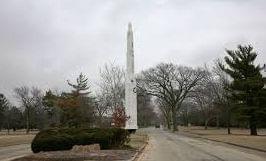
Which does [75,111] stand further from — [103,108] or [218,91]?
[218,91]

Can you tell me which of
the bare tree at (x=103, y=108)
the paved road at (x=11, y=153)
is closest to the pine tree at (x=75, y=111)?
the bare tree at (x=103, y=108)

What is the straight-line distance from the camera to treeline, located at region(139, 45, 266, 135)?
56.9 meters

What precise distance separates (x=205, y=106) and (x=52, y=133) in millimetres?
82187

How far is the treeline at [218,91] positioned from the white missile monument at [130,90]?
12743 mm

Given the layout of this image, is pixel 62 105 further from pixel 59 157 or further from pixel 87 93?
pixel 59 157

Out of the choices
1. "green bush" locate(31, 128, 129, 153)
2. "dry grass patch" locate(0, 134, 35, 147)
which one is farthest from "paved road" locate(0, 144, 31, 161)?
"dry grass patch" locate(0, 134, 35, 147)

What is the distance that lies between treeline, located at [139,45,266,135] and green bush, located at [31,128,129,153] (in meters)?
30.6

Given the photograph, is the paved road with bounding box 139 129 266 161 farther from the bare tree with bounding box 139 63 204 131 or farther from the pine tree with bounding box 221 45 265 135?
the bare tree with bounding box 139 63 204 131

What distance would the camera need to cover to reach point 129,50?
6141cm

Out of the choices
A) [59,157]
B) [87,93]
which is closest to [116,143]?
[59,157]

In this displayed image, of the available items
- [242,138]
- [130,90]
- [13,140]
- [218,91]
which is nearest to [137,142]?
[242,138]

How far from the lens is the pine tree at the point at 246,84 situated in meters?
56.3

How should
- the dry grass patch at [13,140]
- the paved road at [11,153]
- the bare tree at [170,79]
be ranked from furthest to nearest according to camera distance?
the bare tree at [170,79] → the dry grass patch at [13,140] → the paved road at [11,153]

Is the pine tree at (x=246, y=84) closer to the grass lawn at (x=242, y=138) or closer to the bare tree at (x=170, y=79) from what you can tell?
the grass lawn at (x=242, y=138)
